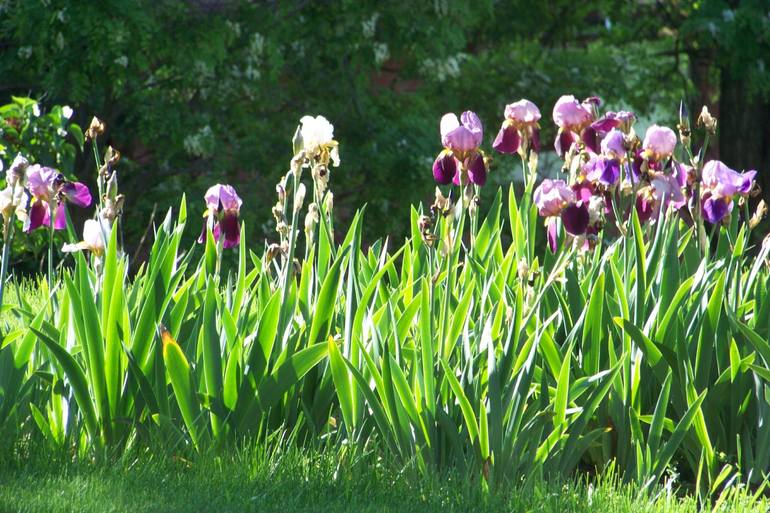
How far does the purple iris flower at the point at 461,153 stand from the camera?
273 centimetres

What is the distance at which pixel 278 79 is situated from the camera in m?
7.84

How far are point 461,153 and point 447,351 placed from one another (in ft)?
1.73

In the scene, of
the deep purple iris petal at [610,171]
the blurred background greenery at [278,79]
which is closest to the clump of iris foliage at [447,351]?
the deep purple iris petal at [610,171]


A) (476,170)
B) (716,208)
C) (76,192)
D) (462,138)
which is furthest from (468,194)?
(76,192)

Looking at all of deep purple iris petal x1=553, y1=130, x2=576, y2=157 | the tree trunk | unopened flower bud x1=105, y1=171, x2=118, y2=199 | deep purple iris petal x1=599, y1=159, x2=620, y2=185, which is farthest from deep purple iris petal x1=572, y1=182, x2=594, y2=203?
the tree trunk

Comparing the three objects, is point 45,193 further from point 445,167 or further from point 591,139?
point 591,139

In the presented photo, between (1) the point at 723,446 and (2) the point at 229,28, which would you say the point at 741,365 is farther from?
(2) the point at 229,28

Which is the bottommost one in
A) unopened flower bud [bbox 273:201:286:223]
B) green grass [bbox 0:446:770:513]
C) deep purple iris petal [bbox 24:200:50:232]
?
green grass [bbox 0:446:770:513]

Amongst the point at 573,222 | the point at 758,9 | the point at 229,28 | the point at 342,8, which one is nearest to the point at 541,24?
the point at 758,9

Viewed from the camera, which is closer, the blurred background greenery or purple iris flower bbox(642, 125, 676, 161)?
purple iris flower bbox(642, 125, 676, 161)

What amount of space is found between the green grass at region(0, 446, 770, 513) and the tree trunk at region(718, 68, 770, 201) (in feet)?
24.3

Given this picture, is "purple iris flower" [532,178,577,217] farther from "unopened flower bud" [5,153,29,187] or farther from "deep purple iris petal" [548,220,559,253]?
"unopened flower bud" [5,153,29,187]

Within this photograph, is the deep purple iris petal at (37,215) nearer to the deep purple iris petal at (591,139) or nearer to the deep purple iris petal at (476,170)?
the deep purple iris petal at (476,170)

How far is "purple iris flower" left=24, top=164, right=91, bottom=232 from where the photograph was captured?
279cm
